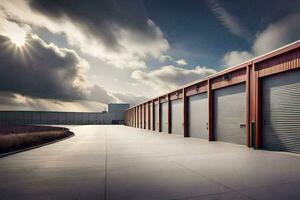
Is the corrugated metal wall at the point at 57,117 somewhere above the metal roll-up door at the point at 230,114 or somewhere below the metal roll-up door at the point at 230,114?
below

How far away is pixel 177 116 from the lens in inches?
1022

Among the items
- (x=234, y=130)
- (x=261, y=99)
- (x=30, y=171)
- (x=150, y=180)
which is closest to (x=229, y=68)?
(x=261, y=99)

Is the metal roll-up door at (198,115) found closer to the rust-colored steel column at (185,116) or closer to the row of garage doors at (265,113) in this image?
the row of garage doors at (265,113)

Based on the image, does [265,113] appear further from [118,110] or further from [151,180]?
[118,110]

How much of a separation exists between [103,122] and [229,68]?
248 ft

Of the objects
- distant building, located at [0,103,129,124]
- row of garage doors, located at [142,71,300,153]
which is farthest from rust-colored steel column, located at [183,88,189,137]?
distant building, located at [0,103,129,124]

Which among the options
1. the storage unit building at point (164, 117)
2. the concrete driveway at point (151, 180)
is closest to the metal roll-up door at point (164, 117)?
the storage unit building at point (164, 117)

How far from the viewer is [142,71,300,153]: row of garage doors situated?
11133 millimetres

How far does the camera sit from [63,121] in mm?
82812

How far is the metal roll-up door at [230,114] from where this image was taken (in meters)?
14.7

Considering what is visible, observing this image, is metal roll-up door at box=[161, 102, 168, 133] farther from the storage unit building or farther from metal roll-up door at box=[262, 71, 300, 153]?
metal roll-up door at box=[262, 71, 300, 153]

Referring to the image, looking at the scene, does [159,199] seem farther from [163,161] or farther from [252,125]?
[252,125]

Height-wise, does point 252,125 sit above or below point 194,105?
below

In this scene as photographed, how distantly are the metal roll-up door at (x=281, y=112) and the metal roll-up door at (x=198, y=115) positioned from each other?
679 cm
